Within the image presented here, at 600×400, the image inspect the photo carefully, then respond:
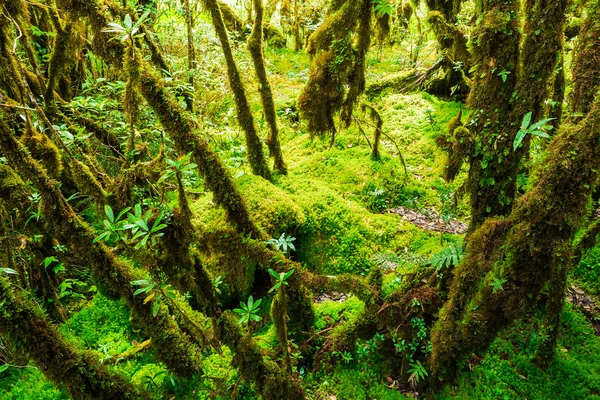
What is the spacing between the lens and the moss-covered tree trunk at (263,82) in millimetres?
4836

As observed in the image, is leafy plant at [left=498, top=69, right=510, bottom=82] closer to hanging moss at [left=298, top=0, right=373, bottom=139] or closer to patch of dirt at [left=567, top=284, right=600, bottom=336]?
hanging moss at [left=298, top=0, right=373, bottom=139]

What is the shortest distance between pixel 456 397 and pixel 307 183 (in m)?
3.87

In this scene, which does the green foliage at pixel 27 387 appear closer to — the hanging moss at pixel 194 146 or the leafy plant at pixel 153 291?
the leafy plant at pixel 153 291

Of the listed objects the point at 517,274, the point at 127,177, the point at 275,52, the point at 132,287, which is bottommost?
the point at 132,287

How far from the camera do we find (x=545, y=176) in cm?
212

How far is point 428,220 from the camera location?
596 centimetres

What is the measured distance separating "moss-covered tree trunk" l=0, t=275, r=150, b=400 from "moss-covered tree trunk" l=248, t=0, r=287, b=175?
3996 millimetres

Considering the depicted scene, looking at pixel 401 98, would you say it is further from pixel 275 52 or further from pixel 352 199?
pixel 275 52

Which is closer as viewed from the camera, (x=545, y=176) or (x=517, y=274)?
(x=545, y=176)

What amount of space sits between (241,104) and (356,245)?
2750 millimetres

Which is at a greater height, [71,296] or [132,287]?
[132,287]

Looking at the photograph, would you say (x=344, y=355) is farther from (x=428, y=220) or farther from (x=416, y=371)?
(x=428, y=220)

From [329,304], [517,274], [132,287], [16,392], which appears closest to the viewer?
[517,274]

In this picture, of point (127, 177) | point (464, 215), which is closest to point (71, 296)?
point (127, 177)
